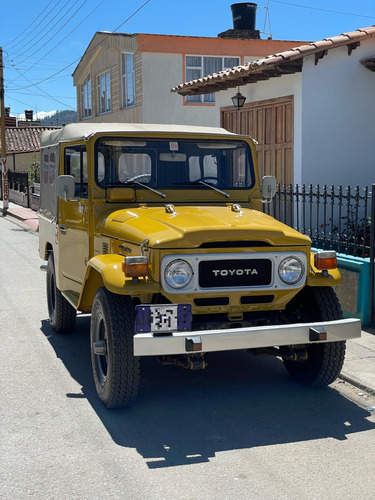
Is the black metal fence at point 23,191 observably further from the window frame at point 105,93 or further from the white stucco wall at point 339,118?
the white stucco wall at point 339,118

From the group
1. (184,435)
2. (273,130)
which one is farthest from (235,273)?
(273,130)

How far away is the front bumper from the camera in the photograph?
15.1ft

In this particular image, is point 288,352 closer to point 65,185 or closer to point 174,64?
point 65,185

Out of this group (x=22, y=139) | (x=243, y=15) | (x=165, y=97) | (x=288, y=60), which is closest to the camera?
(x=288, y=60)

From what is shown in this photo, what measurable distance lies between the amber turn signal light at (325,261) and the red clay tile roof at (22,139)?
4183 cm

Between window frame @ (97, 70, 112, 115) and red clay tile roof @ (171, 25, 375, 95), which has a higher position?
window frame @ (97, 70, 112, 115)

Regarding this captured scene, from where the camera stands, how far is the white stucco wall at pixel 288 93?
38.6 ft

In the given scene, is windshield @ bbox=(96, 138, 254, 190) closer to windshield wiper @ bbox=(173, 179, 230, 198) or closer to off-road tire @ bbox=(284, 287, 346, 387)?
windshield wiper @ bbox=(173, 179, 230, 198)

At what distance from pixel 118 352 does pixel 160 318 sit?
455 mm

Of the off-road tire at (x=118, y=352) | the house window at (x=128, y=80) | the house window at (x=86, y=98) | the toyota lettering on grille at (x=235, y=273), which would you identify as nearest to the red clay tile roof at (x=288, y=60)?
the toyota lettering on grille at (x=235, y=273)

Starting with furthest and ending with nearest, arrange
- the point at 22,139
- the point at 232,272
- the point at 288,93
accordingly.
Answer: the point at 22,139 → the point at 288,93 → the point at 232,272

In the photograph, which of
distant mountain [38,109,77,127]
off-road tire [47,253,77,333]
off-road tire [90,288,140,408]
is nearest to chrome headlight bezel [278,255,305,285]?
off-road tire [90,288,140,408]

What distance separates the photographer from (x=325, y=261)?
5.29 m

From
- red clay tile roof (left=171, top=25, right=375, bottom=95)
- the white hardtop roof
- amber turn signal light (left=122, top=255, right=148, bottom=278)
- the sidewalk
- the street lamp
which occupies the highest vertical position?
red clay tile roof (left=171, top=25, right=375, bottom=95)
